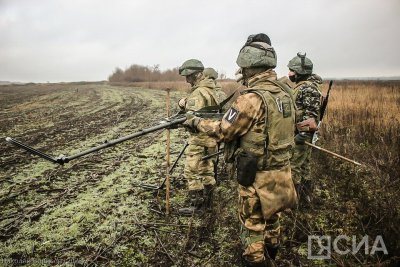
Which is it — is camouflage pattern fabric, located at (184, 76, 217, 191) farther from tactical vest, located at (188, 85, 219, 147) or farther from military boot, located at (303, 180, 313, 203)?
military boot, located at (303, 180, 313, 203)

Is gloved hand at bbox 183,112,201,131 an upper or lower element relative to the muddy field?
upper

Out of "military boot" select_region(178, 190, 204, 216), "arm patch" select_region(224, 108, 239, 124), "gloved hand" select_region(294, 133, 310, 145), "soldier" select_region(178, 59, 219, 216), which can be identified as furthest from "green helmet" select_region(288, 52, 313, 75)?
"military boot" select_region(178, 190, 204, 216)

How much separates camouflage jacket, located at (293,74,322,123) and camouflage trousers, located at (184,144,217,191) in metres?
1.63

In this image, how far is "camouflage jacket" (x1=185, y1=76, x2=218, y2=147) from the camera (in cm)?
440

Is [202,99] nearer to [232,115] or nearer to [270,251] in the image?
[232,115]

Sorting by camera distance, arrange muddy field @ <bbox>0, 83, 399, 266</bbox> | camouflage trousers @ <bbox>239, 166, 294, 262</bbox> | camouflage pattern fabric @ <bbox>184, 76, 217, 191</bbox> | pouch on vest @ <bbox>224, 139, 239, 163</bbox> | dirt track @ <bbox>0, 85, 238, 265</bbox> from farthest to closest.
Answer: camouflage pattern fabric @ <bbox>184, 76, 217, 191</bbox>, dirt track @ <bbox>0, 85, 238, 265</bbox>, muddy field @ <bbox>0, 83, 399, 266</bbox>, pouch on vest @ <bbox>224, 139, 239, 163</bbox>, camouflage trousers @ <bbox>239, 166, 294, 262</bbox>

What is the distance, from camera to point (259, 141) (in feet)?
9.05

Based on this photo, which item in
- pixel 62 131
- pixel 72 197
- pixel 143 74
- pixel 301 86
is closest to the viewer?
pixel 301 86

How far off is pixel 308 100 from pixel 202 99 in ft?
5.54

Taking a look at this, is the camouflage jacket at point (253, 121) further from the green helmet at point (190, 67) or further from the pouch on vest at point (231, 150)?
the green helmet at point (190, 67)

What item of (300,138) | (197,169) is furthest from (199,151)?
(300,138)

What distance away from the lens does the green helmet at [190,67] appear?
15.1 ft

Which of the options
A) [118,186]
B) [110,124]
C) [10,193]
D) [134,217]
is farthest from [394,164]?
[110,124]

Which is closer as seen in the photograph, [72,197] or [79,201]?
[79,201]
